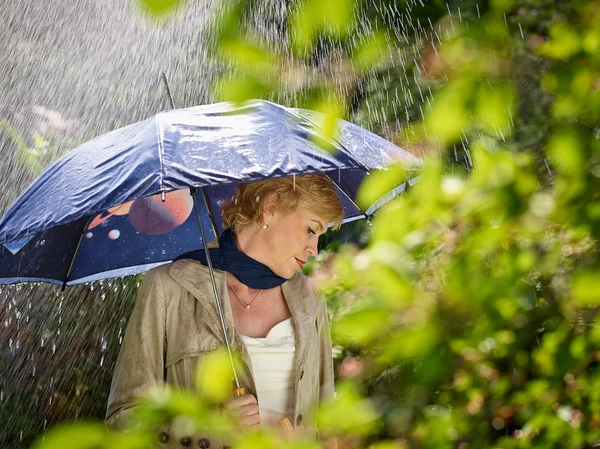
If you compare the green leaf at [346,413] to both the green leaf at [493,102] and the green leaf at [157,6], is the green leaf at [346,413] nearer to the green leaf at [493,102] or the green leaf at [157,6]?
the green leaf at [493,102]

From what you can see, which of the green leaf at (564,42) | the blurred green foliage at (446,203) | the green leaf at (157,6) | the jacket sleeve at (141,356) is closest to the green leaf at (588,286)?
the blurred green foliage at (446,203)

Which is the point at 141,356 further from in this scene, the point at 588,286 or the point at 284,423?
the point at 588,286

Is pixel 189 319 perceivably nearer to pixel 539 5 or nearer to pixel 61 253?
pixel 61 253

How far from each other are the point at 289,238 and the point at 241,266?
0.56 feet

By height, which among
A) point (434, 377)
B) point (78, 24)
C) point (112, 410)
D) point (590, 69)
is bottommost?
point (78, 24)

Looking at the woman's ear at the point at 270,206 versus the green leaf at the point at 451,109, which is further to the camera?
the woman's ear at the point at 270,206

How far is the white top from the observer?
8.93ft

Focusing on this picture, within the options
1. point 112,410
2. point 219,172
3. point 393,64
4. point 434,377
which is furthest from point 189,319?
point 393,64

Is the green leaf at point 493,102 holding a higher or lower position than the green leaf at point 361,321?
higher

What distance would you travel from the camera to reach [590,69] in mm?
1089

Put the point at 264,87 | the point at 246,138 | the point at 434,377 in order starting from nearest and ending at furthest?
the point at 264,87 → the point at 434,377 → the point at 246,138

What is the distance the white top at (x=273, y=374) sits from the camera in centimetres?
272

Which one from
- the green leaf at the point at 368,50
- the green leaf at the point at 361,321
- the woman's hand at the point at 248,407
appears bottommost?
the woman's hand at the point at 248,407

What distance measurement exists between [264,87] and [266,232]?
6.57ft
